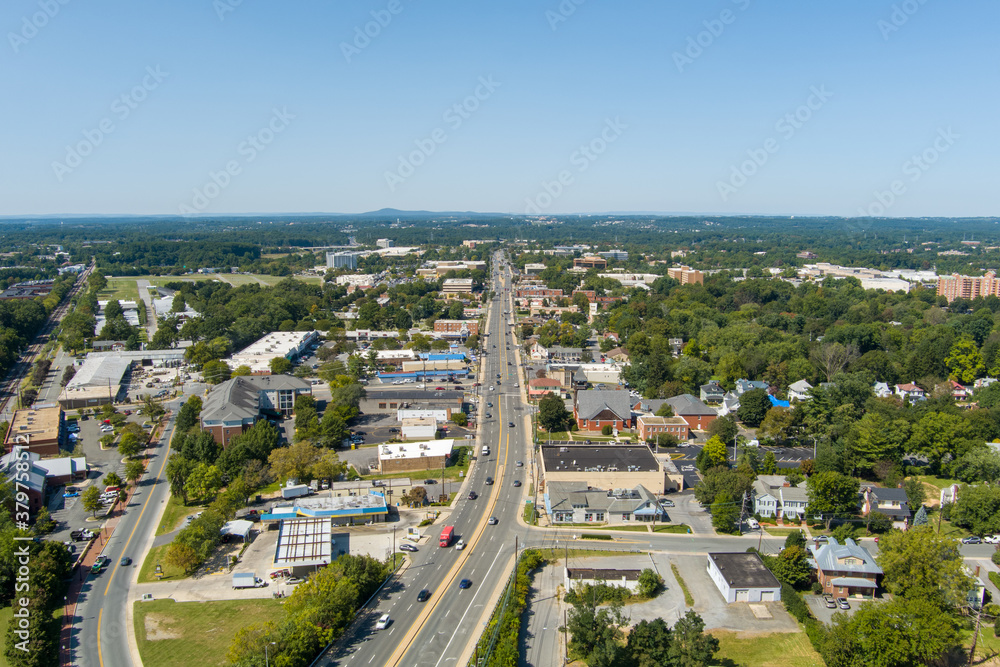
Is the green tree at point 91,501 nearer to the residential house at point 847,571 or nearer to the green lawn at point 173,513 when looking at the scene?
the green lawn at point 173,513

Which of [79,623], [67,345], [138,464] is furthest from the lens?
[67,345]

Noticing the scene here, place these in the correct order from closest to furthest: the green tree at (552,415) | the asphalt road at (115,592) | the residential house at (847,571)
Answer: the asphalt road at (115,592) < the residential house at (847,571) < the green tree at (552,415)

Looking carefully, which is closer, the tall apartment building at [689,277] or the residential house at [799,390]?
the residential house at [799,390]

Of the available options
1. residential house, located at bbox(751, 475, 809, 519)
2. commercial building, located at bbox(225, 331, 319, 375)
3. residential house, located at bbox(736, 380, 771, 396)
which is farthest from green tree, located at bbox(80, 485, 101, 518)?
residential house, located at bbox(736, 380, 771, 396)

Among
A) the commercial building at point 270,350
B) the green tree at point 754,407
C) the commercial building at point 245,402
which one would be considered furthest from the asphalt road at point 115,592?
the green tree at point 754,407

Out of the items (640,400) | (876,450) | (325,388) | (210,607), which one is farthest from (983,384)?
(210,607)

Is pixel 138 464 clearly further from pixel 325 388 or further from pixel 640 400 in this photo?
pixel 640 400

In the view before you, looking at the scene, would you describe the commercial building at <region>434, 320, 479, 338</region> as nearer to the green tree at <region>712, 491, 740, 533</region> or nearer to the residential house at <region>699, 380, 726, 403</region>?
the residential house at <region>699, 380, 726, 403</region>
